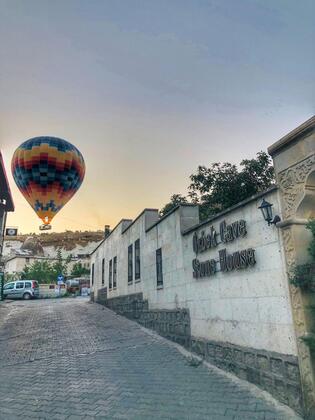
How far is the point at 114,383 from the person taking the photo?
24.0 feet

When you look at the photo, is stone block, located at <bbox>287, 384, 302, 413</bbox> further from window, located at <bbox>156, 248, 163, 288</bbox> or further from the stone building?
window, located at <bbox>156, 248, 163, 288</bbox>

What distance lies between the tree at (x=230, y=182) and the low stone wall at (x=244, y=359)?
19.9 ft

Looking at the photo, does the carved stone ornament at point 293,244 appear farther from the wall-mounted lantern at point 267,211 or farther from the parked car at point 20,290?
the parked car at point 20,290

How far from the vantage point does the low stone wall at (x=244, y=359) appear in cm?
578

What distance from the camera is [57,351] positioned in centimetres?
1051

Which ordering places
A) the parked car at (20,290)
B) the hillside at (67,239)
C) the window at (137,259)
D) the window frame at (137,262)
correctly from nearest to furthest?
1. the window frame at (137,262)
2. the window at (137,259)
3. the parked car at (20,290)
4. the hillside at (67,239)

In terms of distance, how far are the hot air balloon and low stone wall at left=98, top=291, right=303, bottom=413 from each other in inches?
351

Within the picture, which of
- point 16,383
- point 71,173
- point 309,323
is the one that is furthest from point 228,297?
point 71,173

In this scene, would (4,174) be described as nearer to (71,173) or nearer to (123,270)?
(71,173)

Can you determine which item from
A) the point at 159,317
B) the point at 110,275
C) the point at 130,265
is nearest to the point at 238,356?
the point at 159,317

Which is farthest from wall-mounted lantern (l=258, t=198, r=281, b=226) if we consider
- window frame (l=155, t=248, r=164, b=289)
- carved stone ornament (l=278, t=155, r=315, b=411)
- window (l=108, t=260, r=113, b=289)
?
window (l=108, t=260, r=113, b=289)

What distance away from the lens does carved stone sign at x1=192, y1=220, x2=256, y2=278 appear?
7.34 meters

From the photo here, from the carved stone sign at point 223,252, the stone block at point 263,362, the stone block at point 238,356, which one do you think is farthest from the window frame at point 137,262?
the stone block at point 263,362

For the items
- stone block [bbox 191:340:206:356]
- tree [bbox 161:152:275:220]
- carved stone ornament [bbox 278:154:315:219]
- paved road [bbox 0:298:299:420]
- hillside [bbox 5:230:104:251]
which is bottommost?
paved road [bbox 0:298:299:420]
